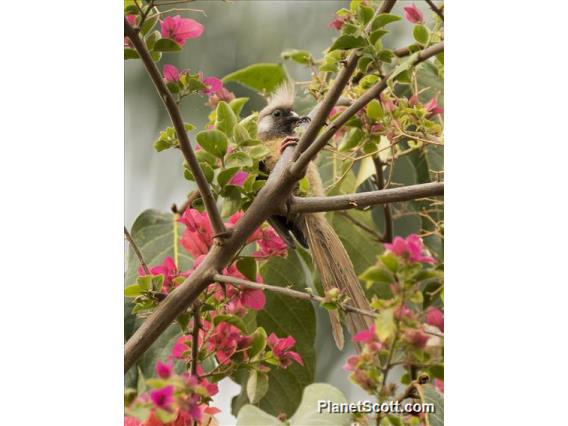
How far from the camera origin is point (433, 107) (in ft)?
4.75

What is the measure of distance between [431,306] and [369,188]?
48cm

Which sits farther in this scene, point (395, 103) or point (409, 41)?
point (409, 41)

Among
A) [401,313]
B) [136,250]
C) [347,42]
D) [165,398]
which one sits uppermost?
[347,42]

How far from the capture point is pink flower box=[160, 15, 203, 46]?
4.20 feet

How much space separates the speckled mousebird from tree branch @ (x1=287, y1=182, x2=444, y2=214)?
200mm

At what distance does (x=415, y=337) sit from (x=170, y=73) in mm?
561

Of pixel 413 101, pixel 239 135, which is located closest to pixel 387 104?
pixel 413 101

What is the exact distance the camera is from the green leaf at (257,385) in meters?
1.35

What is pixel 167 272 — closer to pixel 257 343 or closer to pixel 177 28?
pixel 257 343

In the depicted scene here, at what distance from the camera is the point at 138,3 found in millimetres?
1184

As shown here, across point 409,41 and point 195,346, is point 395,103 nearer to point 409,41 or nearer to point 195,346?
point 409,41

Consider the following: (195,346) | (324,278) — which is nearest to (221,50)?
(324,278)

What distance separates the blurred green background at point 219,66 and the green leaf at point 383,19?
32 cm

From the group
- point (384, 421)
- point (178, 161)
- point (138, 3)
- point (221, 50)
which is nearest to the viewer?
point (384, 421)
